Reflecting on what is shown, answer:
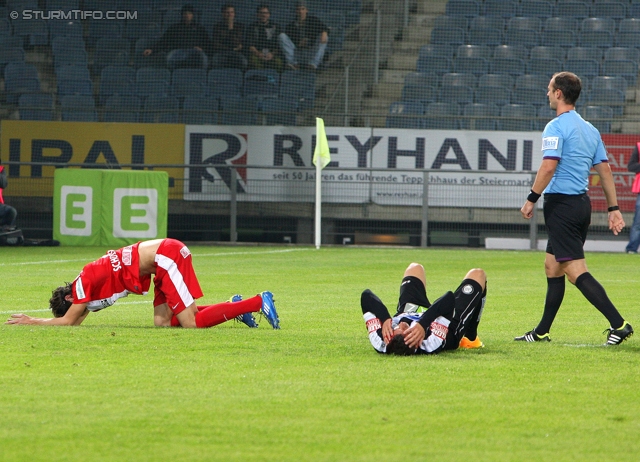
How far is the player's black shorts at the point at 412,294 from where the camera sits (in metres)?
7.30

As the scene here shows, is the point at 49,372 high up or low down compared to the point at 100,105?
down

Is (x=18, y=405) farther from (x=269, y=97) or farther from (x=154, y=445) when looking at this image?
(x=269, y=97)

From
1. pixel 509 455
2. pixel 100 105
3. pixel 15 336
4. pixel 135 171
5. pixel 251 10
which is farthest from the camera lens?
pixel 251 10

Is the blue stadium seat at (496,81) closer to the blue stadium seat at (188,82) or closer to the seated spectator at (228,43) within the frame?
the seated spectator at (228,43)

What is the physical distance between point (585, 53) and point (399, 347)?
1966 cm

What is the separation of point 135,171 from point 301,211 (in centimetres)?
363

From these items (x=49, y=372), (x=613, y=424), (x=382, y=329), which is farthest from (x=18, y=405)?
(x=613, y=424)

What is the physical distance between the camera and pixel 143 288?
26.9ft

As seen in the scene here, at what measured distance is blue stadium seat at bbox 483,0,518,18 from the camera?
84.3 ft

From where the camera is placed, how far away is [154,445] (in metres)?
4.46

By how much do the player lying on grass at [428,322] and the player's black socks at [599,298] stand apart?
895mm

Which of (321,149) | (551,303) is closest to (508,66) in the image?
(321,149)

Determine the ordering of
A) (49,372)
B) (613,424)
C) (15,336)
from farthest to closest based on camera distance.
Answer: (15,336)
(49,372)
(613,424)

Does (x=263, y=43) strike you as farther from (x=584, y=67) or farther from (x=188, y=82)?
(x=584, y=67)
